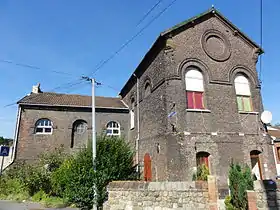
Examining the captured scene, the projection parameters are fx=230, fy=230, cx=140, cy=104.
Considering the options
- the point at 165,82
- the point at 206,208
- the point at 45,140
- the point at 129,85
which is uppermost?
the point at 129,85

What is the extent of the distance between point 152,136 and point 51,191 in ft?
27.7

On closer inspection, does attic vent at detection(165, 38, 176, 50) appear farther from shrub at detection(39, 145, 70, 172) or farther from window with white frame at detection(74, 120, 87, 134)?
shrub at detection(39, 145, 70, 172)

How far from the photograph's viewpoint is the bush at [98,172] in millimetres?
11023

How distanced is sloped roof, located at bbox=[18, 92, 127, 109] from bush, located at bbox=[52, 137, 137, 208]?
34.9 feet

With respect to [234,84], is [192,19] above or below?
above

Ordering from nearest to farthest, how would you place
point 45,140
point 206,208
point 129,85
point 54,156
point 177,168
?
Result: 1. point 206,208
2. point 177,168
3. point 54,156
4. point 45,140
5. point 129,85

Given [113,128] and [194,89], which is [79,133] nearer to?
[113,128]

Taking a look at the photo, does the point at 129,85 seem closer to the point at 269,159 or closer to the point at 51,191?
the point at 51,191

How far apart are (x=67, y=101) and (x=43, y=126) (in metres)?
3.39

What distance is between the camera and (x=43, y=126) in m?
21.4

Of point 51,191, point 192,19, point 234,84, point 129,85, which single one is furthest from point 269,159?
point 51,191

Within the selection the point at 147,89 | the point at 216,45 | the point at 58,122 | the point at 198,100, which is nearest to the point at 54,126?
the point at 58,122

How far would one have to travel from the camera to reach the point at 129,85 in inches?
897

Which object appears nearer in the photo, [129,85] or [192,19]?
[192,19]
